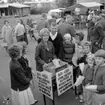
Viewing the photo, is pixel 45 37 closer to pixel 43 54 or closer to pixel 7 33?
pixel 43 54

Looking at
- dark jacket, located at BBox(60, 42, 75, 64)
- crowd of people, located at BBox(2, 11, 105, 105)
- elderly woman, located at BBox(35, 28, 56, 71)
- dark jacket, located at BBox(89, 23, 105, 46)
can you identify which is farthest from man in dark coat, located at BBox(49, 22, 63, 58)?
dark jacket, located at BBox(89, 23, 105, 46)

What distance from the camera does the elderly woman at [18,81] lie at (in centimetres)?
260

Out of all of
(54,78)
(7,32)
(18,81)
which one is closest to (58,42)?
(54,78)

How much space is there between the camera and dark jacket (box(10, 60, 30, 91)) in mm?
2633

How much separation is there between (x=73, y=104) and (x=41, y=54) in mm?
1200

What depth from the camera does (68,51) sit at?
138 inches

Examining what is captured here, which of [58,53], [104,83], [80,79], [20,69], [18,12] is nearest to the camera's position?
[104,83]

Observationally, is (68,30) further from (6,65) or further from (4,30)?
(4,30)

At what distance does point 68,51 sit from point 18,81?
1256 millimetres

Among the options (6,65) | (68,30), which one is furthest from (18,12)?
(68,30)

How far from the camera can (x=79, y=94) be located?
355 cm

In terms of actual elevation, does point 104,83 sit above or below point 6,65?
above

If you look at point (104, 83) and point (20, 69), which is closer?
point (104, 83)

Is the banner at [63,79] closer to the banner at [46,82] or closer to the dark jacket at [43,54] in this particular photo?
the banner at [46,82]
